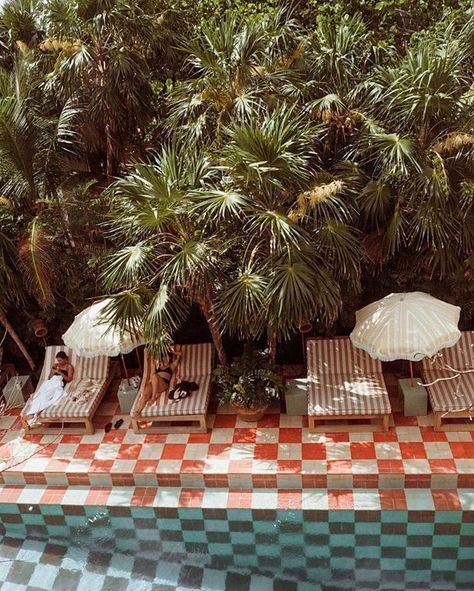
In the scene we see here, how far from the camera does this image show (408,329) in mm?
6699

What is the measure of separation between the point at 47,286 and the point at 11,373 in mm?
2568

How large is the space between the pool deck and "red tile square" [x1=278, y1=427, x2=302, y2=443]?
1cm

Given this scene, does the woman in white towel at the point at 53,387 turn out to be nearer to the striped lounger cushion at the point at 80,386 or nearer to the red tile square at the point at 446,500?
the striped lounger cushion at the point at 80,386

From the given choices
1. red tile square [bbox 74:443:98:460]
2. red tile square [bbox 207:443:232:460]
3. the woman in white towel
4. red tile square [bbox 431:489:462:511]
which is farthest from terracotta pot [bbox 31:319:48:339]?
red tile square [bbox 431:489:462:511]

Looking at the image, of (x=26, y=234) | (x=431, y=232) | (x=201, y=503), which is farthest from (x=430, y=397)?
(x=26, y=234)

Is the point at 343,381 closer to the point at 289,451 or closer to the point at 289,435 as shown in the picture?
the point at 289,435

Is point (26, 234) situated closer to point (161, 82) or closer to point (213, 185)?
point (213, 185)

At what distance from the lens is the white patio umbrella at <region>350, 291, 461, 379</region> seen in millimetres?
A: 6594

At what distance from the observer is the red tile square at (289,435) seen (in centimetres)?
731

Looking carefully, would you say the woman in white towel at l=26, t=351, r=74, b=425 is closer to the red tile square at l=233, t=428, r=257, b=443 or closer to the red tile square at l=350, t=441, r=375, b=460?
the red tile square at l=233, t=428, r=257, b=443

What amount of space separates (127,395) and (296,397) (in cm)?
253

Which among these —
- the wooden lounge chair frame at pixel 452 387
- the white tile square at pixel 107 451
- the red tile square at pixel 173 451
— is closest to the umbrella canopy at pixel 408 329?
the wooden lounge chair frame at pixel 452 387

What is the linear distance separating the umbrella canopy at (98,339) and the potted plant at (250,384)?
1.32 metres

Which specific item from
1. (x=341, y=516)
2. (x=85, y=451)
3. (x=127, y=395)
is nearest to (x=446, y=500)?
(x=341, y=516)
